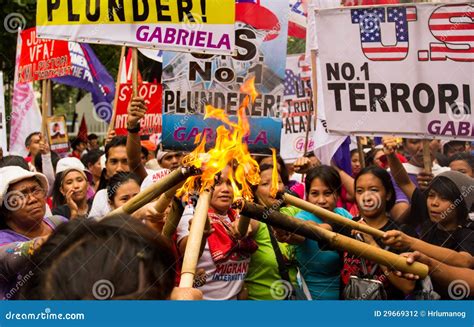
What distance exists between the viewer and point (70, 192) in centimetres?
632

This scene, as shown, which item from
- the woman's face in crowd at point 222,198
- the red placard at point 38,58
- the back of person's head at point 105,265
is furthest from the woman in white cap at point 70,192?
the back of person's head at point 105,265

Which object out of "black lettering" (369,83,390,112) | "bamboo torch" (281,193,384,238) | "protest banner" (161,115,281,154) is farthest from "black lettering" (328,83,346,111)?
"bamboo torch" (281,193,384,238)

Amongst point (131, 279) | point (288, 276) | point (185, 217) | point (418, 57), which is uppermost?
point (418, 57)

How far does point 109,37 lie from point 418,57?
2.25 meters

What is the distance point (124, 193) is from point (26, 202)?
3.06 feet

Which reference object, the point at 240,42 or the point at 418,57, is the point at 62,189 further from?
the point at 418,57

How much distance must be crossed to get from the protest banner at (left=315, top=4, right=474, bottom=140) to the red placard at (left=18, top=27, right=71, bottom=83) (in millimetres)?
5339

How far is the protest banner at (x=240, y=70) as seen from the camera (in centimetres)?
638

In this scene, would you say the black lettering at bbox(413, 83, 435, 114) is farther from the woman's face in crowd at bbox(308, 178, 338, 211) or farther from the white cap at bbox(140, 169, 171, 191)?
the white cap at bbox(140, 169, 171, 191)

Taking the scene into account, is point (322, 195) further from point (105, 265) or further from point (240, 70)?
point (105, 265)

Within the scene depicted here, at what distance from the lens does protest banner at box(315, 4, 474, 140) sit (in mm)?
5480

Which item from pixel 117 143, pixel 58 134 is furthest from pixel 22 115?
pixel 117 143

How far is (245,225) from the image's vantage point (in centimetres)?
402

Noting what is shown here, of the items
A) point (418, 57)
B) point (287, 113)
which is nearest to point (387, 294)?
point (418, 57)
